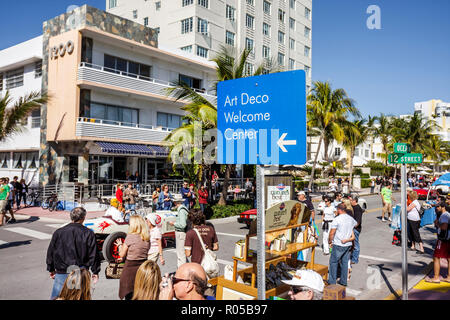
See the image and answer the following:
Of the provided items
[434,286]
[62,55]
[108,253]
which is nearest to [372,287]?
[434,286]

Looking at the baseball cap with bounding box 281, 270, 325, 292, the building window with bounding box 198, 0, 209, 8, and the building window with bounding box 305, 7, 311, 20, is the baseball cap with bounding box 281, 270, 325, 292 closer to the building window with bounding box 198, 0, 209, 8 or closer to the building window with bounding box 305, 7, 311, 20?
the building window with bounding box 198, 0, 209, 8

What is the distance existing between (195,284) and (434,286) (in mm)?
6068

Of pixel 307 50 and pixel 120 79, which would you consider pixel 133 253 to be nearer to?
pixel 120 79

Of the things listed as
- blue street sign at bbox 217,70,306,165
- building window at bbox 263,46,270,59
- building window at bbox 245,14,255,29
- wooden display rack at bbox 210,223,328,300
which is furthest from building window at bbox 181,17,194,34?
blue street sign at bbox 217,70,306,165

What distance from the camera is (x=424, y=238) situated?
12.5 meters

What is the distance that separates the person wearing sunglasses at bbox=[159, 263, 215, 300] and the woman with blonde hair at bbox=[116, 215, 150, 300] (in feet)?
5.16

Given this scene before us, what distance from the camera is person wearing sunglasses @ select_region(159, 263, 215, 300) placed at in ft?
11.5

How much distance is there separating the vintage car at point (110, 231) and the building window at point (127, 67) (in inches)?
612

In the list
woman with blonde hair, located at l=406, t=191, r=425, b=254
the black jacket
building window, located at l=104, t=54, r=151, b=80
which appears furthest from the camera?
building window, located at l=104, t=54, r=151, b=80

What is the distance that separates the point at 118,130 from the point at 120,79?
345 centimetres

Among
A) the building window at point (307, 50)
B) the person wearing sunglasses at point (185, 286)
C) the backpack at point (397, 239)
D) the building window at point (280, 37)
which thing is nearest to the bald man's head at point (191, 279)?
the person wearing sunglasses at point (185, 286)

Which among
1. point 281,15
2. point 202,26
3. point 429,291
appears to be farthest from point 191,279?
point 281,15

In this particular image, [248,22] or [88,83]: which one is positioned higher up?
[248,22]
